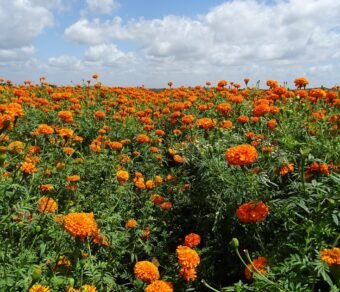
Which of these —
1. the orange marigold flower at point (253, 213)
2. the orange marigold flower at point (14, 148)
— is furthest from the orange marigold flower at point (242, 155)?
the orange marigold flower at point (14, 148)

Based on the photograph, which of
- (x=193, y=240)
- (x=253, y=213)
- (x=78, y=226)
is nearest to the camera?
(x=78, y=226)

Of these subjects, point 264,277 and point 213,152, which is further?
point 213,152

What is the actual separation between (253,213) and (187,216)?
1713 millimetres

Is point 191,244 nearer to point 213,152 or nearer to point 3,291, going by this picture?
point 213,152

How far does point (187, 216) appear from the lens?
4.02 meters

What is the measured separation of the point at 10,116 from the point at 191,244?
161 cm

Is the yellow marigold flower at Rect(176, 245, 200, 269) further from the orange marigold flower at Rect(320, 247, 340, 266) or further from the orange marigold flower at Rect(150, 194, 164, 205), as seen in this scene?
the orange marigold flower at Rect(150, 194, 164, 205)

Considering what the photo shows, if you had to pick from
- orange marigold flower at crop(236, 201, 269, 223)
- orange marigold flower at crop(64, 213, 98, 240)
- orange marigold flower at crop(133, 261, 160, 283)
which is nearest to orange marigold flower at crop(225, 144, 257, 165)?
orange marigold flower at crop(236, 201, 269, 223)

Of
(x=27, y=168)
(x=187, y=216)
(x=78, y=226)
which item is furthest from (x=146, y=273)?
(x=187, y=216)

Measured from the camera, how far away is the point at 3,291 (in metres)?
2.09

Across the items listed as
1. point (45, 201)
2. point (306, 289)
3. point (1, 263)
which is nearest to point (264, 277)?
point (306, 289)

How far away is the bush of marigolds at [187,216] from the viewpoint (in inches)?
88.9

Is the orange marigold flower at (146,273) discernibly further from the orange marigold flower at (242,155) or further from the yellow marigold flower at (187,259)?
the orange marigold flower at (242,155)

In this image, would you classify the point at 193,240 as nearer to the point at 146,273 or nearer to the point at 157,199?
the point at 146,273
